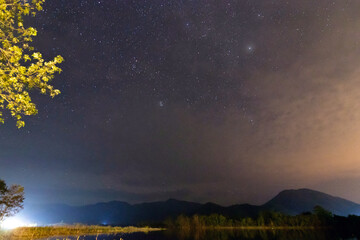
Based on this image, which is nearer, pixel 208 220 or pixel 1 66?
pixel 1 66

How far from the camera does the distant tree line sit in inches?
4527

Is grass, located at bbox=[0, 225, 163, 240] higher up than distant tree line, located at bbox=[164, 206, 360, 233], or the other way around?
distant tree line, located at bbox=[164, 206, 360, 233]

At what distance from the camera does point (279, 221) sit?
141250mm

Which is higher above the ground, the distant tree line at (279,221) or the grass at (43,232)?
the distant tree line at (279,221)

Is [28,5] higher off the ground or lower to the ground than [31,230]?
higher

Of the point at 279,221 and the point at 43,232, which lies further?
the point at 279,221

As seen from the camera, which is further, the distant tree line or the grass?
the distant tree line

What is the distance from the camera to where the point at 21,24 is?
8781mm

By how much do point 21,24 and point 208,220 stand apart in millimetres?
176523

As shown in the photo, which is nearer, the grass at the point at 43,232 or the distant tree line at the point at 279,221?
the grass at the point at 43,232

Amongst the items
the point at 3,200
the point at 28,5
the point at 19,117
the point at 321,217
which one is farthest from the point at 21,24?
the point at 321,217

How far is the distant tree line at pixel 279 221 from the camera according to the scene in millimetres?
114975

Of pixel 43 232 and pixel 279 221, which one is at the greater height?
pixel 279 221

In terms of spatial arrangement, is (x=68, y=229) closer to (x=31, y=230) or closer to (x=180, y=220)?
(x=31, y=230)
